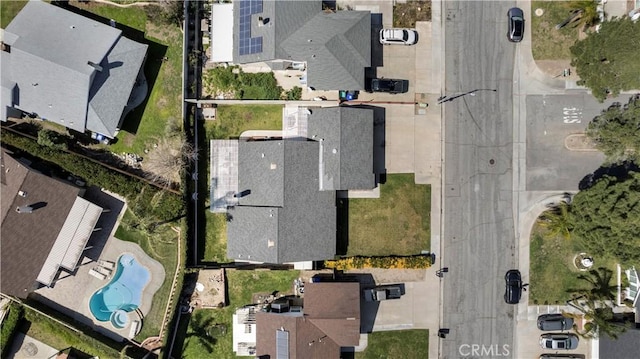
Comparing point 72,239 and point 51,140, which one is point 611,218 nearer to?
point 72,239

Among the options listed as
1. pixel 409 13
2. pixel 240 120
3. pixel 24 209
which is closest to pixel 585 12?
pixel 409 13

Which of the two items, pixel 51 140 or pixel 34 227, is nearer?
pixel 34 227

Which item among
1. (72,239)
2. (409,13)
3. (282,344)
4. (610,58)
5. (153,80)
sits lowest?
(282,344)

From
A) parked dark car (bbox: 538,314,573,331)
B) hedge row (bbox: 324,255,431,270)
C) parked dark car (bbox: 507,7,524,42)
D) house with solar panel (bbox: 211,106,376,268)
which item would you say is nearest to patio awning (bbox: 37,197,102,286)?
house with solar panel (bbox: 211,106,376,268)

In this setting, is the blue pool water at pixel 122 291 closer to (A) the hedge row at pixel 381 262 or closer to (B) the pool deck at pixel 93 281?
(B) the pool deck at pixel 93 281

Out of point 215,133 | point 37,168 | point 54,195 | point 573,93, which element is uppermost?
point 573,93

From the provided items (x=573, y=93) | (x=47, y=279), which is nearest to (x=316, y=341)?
(x=47, y=279)

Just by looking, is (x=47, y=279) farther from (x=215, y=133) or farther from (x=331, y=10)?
(x=331, y=10)
